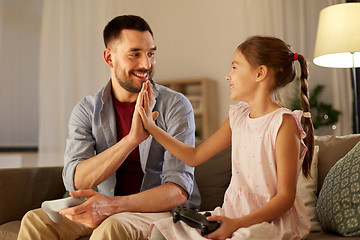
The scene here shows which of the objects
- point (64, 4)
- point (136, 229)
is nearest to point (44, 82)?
point (64, 4)

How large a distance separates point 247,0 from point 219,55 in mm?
610

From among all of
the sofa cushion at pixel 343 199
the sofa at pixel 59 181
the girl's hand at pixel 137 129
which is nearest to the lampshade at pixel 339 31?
the sofa at pixel 59 181

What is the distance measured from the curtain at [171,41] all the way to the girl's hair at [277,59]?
253cm

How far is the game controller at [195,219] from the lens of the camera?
4.06ft

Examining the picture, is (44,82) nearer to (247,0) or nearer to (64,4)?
(64,4)

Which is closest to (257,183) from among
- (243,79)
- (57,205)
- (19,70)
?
(243,79)

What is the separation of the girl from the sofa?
1.23 feet

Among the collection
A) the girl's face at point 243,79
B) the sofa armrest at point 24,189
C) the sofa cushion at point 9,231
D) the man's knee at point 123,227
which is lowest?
the sofa cushion at point 9,231

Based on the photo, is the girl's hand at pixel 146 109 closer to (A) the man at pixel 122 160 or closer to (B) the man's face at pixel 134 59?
(A) the man at pixel 122 160

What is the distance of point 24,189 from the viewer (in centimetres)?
219

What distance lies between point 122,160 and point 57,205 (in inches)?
11.5

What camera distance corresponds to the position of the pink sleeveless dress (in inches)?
52.5

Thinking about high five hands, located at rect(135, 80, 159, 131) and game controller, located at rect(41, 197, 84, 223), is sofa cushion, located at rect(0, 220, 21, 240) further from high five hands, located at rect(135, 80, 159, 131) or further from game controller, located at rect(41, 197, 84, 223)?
high five hands, located at rect(135, 80, 159, 131)

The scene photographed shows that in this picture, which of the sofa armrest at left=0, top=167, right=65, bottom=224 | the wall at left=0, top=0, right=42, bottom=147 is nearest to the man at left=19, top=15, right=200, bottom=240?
the sofa armrest at left=0, top=167, right=65, bottom=224
